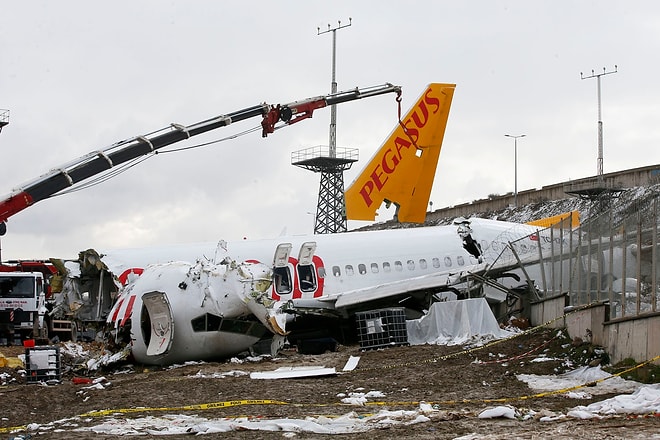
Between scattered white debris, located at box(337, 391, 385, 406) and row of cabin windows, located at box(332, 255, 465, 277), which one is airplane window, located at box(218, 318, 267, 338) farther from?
scattered white debris, located at box(337, 391, 385, 406)

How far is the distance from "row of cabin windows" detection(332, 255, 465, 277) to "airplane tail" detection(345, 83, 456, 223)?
4.13 meters

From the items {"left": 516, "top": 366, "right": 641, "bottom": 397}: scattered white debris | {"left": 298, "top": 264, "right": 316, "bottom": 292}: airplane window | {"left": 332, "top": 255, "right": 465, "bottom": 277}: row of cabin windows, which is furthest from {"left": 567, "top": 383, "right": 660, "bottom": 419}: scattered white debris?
{"left": 332, "top": 255, "right": 465, "bottom": 277}: row of cabin windows

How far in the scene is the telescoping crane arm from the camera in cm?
2200

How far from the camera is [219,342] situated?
65.3ft

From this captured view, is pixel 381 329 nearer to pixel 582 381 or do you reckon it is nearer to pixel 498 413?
pixel 582 381

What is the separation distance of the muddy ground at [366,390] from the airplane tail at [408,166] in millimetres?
10301

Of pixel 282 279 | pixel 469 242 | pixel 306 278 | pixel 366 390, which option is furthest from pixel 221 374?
pixel 469 242

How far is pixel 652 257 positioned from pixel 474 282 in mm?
9913

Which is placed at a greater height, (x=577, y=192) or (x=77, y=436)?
(x=577, y=192)

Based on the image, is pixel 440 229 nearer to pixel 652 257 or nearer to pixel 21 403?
pixel 652 257

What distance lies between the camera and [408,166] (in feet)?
102

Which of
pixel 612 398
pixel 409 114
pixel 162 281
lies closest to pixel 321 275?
pixel 162 281

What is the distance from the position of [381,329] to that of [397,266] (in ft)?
16.7

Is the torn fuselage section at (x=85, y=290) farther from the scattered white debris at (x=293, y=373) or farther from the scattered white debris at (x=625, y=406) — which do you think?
the scattered white debris at (x=625, y=406)
